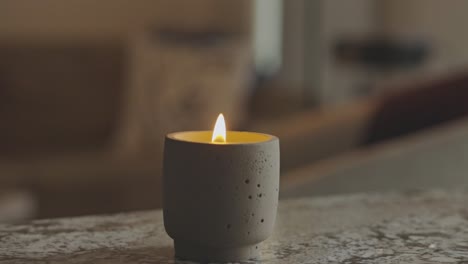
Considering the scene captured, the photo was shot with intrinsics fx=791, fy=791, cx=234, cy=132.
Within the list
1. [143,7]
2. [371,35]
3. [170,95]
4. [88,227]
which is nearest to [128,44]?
[143,7]

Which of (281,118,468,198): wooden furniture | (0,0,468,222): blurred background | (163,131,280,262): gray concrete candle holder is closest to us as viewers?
(163,131,280,262): gray concrete candle holder

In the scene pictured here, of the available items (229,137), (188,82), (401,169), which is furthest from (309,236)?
(188,82)

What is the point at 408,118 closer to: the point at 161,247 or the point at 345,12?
the point at 161,247

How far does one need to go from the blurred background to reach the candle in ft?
3.12

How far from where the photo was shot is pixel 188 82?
2.77 m

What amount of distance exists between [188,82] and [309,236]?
2126 mm

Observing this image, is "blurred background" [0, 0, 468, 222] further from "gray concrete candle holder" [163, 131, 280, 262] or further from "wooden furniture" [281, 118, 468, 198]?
"gray concrete candle holder" [163, 131, 280, 262]

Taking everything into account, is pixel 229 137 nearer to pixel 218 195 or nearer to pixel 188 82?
pixel 218 195

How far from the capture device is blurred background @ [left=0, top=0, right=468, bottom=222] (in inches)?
69.8

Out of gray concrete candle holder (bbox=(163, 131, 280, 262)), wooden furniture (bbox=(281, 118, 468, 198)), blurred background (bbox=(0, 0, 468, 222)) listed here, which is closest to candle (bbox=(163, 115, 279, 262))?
gray concrete candle holder (bbox=(163, 131, 280, 262))

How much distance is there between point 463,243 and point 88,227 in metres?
0.32

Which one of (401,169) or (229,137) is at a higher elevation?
(229,137)

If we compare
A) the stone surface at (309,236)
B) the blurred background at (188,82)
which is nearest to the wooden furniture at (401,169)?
the blurred background at (188,82)

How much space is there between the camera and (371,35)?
3598mm
